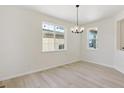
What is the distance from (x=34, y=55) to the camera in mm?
3994

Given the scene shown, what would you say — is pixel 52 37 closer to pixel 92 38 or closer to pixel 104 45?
pixel 92 38

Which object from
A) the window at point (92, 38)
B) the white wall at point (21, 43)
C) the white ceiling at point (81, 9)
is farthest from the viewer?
the window at point (92, 38)

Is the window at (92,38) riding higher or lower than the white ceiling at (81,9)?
lower

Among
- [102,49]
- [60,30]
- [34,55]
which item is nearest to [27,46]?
[34,55]

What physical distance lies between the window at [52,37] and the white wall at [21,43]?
0.96 feet

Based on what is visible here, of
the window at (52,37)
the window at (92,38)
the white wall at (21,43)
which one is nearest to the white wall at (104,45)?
the window at (92,38)

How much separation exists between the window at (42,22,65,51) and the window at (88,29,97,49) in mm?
1868

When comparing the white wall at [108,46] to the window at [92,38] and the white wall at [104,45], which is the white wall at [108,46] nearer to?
the white wall at [104,45]

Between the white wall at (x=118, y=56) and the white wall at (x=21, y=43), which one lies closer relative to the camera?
the white wall at (x=21, y=43)

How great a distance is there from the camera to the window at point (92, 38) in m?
5.84

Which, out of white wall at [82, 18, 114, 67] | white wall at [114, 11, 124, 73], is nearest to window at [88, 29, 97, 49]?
white wall at [82, 18, 114, 67]

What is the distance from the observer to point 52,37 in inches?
194

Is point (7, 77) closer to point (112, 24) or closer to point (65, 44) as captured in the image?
point (65, 44)

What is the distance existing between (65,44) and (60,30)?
87cm
